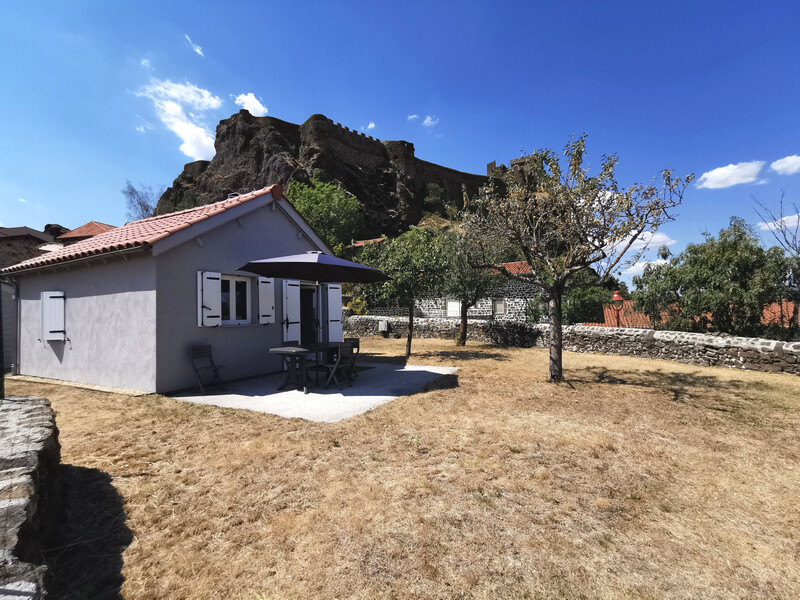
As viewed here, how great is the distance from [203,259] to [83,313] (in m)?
2.86

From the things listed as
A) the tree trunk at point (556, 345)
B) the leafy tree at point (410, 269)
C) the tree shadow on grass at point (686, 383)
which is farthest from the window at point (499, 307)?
the tree trunk at point (556, 345)

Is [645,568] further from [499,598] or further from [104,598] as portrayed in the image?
[104,598]

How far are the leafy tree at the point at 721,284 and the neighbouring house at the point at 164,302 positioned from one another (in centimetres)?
1227

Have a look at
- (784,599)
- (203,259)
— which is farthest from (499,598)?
(203,259)

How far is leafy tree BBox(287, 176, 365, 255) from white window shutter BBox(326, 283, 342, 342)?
50.1ft

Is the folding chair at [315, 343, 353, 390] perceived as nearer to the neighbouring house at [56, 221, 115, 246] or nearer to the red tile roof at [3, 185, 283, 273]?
the red tile roof at [3, 185, 283, 273]

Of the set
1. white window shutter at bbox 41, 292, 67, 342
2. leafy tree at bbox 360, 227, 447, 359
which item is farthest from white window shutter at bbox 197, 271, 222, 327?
leafy tree at bbox 360, 227, 447, 359

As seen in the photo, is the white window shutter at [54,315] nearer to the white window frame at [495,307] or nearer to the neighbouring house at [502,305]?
the neighbouring house at [502,305]

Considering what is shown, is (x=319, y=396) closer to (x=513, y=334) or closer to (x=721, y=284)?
(x=513, y=334)

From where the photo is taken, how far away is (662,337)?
10977 millimetres

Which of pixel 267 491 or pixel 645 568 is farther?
pixel 267 491

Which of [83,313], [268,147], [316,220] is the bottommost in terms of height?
[83,313]

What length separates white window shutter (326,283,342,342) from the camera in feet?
33.4

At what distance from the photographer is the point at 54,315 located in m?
8.09
